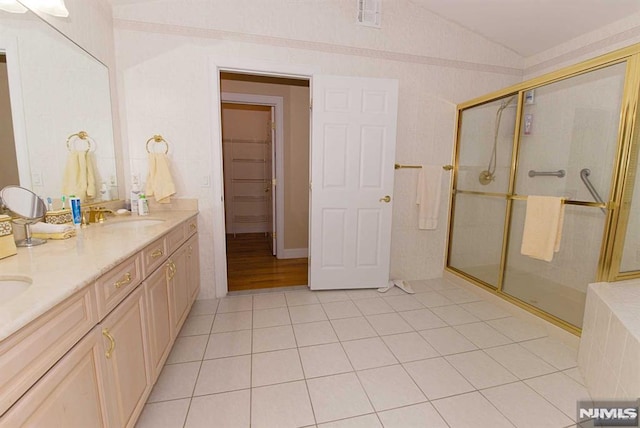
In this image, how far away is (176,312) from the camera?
1740 millimetres

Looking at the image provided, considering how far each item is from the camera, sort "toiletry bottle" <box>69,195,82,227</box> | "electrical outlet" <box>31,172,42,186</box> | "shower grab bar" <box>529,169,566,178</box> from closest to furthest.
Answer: "electrical outlet" <box>31,172,42,186</box>, "toiletry bottle" <box>69,195,82,227</box>, "shower grab bar" <box>529,169,566,178</box>

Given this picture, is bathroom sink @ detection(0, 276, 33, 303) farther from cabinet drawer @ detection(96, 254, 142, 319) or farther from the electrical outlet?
the electrical outlet

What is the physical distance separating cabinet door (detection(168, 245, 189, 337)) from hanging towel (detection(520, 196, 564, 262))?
2539 mm

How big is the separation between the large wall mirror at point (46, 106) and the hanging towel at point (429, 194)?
9.09 feet

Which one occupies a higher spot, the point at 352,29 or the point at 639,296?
the point at 352,29

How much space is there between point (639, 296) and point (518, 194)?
112cm

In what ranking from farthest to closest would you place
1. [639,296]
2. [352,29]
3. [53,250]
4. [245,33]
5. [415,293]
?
[415,293]
[352,29]
[245,33]
[639,296]
[53,250]

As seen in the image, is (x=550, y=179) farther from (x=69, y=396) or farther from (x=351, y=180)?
(x=69, y=396)

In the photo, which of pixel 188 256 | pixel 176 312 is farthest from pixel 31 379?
pixel 188 256

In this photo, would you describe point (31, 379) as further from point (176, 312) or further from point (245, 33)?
point (245, 33)

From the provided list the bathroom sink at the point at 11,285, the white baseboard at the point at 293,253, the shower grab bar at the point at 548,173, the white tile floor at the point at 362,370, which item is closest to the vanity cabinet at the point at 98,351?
the bathroom sink at the point at 11,285

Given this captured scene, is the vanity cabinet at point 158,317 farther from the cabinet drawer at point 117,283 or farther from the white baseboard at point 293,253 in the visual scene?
the white baseboard at point 293,253

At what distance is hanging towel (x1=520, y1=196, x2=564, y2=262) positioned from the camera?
2.00 metres

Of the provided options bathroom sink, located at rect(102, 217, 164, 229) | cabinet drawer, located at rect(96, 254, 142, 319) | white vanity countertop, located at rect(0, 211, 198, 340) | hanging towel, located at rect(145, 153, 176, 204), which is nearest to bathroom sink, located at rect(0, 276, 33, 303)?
white vanity countertop, located at rect(0, 211, 198, 340)
